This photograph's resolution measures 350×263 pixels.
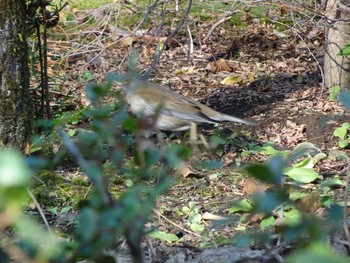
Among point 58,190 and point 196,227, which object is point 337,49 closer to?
point 196,227

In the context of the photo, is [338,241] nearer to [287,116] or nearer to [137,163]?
[137,163]

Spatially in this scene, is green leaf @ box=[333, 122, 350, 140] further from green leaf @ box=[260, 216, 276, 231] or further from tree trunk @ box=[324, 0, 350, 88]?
green leaf @ box=[260, 216, 276, 231]

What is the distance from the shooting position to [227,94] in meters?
7.58

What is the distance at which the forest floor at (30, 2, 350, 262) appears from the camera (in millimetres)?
5281

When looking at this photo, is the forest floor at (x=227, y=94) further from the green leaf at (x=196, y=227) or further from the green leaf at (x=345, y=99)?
the green leaf at (x=345, y=99)

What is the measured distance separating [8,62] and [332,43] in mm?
3285

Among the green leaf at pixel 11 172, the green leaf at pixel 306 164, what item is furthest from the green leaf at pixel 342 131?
the green leaf at pixel 11 172

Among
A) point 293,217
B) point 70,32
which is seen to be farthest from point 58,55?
point 293,217

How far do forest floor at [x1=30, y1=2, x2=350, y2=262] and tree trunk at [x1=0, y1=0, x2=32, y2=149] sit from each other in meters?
0.55

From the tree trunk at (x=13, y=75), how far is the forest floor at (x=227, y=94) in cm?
55

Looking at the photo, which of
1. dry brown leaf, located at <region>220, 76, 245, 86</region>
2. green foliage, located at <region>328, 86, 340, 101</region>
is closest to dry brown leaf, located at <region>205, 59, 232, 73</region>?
dry brown leaf, located at <region>220, 76, 245, 86</region>

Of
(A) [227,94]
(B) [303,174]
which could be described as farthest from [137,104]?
(A) [227,94]

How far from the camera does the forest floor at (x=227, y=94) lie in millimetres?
5281

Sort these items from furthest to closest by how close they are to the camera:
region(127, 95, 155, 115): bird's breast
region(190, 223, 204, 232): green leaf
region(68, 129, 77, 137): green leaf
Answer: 1. region(68, 129, 77, 137): green leaf
2. region(127, 95, 155, 115): bird's breast
3. region(190, 223, 204, 232): green leaf
